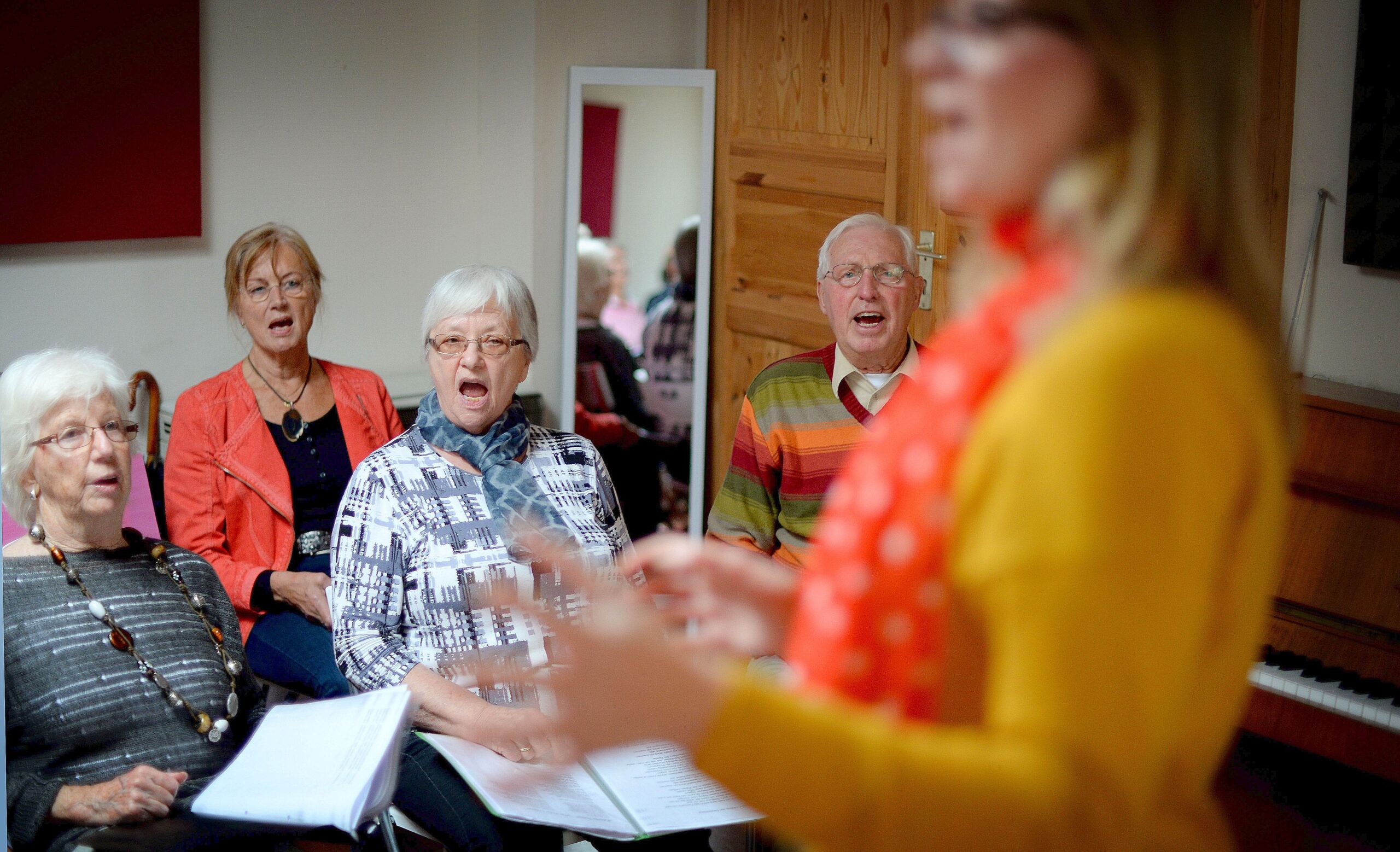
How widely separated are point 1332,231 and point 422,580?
2.08 meters

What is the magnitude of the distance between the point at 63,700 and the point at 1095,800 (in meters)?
1.71

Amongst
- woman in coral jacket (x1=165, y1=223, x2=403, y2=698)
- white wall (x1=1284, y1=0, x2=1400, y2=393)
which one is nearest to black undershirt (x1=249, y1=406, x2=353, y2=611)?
woman in coral jacket (x1=165, y1=223, x2=403, y2=698)

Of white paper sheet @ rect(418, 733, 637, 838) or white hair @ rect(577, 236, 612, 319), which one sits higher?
white hair @ rect(577, 236, 612, 319)

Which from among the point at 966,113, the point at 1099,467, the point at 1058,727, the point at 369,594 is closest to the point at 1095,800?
the point at 1058,727

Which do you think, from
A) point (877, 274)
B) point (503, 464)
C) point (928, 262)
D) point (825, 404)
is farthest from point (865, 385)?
point (928, 262)

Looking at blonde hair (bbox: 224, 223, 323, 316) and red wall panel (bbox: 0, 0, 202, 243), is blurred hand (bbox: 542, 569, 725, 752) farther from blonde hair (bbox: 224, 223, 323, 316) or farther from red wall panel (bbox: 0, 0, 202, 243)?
red wall panel (bbox: 0, 0, 202, 243)

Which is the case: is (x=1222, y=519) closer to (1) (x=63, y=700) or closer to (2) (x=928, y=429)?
(2) (x=928, y=429)

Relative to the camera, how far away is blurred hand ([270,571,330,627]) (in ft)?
8.68

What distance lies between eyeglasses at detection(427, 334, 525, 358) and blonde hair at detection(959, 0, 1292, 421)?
1.77 meters

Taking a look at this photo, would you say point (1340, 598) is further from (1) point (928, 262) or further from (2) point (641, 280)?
(2) point (641, 280)

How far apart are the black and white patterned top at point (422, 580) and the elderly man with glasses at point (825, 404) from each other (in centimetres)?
43

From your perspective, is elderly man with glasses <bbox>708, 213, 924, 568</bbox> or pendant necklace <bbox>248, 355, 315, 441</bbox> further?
pendant necklace <bbox>248, 355, 315, 441</bbox>

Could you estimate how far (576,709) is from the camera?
597mm

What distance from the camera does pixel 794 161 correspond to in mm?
4133
